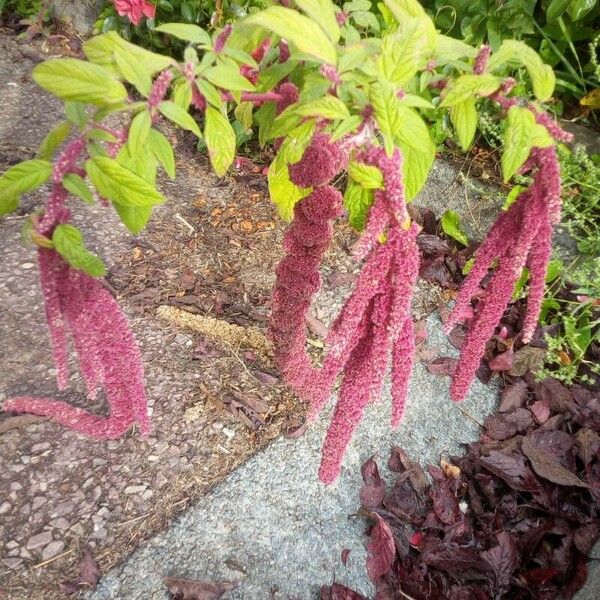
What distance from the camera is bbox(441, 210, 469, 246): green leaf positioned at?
2030 millimetres

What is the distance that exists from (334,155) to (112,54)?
311 mm

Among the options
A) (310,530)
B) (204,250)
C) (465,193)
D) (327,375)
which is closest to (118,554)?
(310,530)

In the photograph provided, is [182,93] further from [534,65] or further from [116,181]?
[534,65]

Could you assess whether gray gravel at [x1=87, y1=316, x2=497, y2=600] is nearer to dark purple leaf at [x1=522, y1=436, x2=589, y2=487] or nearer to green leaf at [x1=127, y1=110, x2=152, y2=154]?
dark purple leaf at [x1=522, y1=436, x2=589, y2=487]

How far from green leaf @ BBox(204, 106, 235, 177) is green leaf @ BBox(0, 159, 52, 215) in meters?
0.21

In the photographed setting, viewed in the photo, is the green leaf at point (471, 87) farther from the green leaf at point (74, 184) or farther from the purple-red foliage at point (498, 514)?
the purple-red foliage at point (498, 514)

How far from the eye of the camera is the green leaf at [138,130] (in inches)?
25.4

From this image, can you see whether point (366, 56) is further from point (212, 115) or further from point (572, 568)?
point (572, 568)

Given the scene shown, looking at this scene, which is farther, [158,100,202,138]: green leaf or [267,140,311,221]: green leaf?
[267,140,311,221]: green leaf

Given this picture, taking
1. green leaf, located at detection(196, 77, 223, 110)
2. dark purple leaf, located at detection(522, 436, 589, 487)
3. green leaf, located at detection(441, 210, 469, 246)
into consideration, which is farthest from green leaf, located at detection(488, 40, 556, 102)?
green leaf, located at detection(441, 210, 469, 246)

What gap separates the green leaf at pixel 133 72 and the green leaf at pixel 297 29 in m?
0.13

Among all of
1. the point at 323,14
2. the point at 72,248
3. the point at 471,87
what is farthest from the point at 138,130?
the point at 471,87

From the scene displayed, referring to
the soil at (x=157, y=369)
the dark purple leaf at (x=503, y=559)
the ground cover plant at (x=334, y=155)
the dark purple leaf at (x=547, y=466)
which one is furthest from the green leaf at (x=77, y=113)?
the dark purple leaf at (x=547, y=466)

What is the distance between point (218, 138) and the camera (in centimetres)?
77
